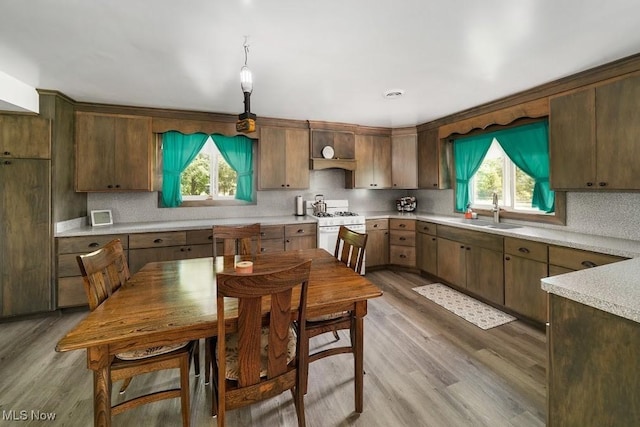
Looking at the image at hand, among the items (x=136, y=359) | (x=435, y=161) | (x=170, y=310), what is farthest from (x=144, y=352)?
(x=435, y=161)

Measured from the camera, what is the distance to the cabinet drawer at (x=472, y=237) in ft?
10.1

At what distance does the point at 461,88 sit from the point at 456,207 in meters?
1.89

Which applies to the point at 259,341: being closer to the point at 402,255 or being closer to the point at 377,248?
the point at 377,248

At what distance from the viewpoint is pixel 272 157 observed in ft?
13.4

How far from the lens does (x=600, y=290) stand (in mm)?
1159

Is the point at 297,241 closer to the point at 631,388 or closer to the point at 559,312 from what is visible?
the point at 559,312

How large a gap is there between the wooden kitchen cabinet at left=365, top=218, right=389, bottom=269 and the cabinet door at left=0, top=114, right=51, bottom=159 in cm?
398

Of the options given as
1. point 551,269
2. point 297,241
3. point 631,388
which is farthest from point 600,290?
point 297,241

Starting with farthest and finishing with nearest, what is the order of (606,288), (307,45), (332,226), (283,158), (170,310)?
(283,158), (332,226), (307,45), (170,310), (606,288)

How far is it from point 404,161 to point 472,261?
6.63 feet

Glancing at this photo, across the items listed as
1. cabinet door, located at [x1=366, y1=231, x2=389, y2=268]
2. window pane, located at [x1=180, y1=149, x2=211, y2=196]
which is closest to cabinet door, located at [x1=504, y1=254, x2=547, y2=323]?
cabinet door, located at [x1=366, y1=231, x2=389, y2=268]

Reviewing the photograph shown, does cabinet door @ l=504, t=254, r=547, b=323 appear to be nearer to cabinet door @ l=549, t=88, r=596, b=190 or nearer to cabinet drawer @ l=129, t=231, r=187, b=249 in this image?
cabinet door @ l=549, t=88, r=596, b=190

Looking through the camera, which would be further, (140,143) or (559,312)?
(140,143)

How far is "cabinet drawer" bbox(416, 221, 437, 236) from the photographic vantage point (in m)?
4.02
